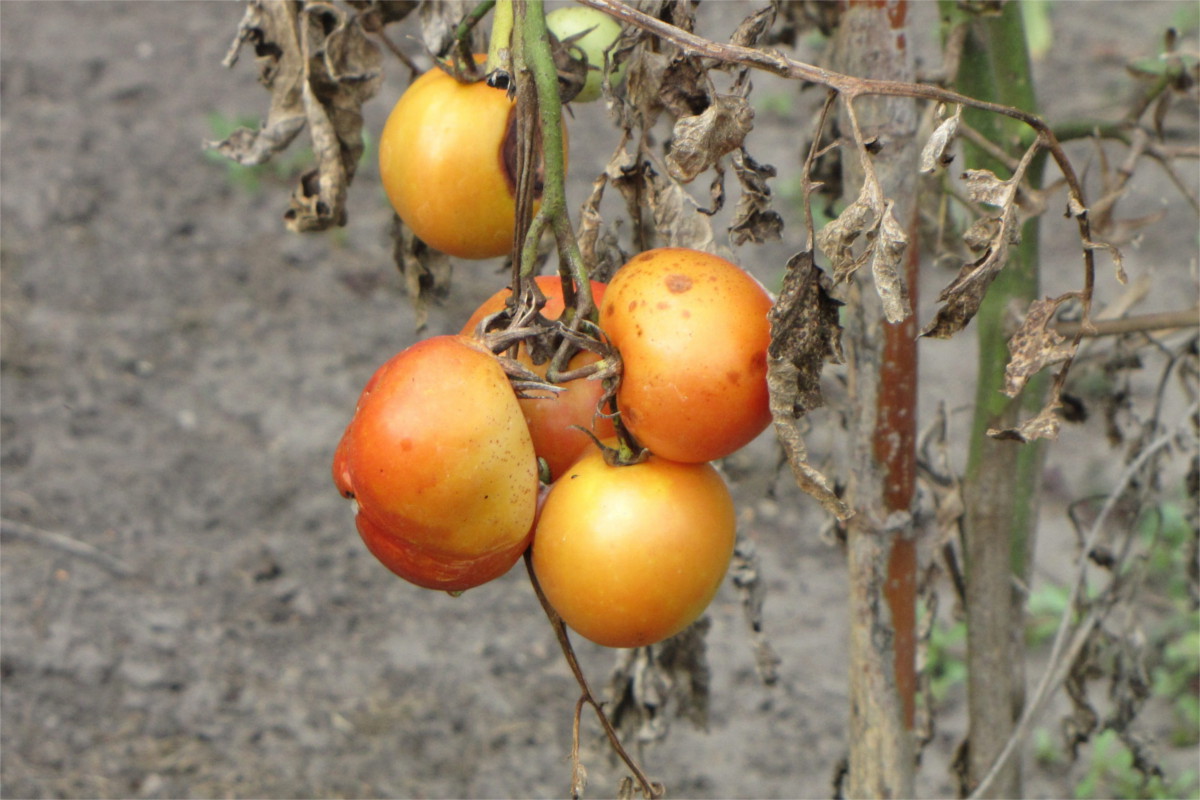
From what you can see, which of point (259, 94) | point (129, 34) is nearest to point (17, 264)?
point (259, 94)

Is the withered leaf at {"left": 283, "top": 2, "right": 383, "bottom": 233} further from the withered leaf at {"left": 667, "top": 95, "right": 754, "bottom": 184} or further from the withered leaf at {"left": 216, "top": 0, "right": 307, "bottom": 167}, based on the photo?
the withered leaf at {"left": 667, "top": 95, "right": 754, "bottom": 184}

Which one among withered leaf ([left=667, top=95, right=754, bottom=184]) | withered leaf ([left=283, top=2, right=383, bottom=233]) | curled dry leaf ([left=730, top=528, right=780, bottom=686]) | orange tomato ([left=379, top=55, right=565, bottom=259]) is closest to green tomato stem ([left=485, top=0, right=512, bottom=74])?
orange tomato ([left=379, top=55, right=565, bottom=259])

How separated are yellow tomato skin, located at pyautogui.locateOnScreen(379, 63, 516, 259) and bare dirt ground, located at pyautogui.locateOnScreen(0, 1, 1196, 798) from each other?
61 centimetres

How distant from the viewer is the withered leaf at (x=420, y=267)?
1104 mm

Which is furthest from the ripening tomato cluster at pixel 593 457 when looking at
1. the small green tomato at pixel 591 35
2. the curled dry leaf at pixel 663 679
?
Result: the curled dry leaf at pixel 663 679

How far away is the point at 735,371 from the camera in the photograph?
71 cm

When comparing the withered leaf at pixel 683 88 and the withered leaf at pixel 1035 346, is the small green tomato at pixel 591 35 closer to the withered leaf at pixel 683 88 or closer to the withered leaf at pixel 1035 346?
the withered leaf at pixel 683 88

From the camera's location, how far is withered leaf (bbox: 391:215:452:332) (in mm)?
1104

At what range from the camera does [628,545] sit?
72 cm

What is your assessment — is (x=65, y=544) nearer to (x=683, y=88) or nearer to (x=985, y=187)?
(x=683, y=88)

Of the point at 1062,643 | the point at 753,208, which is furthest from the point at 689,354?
the point at 1062,643

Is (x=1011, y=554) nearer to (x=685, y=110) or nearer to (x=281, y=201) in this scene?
(x=685, y=110)

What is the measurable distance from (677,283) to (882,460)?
45 centimetres

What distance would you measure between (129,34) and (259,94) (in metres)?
0.57
